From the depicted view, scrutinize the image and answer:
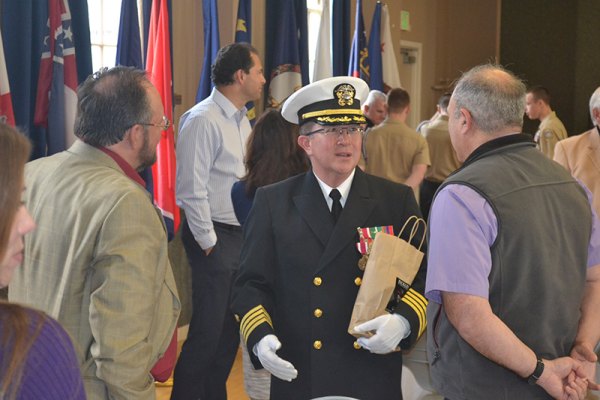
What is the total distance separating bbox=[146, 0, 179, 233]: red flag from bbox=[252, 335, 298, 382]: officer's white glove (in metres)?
2.41

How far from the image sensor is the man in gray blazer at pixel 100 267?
1.88 m

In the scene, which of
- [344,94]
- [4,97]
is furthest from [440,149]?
[344,94]

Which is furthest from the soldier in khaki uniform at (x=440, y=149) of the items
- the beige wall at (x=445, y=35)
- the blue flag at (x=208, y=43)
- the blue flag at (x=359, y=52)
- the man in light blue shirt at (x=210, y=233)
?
the man in light blue shirt at (x=210, y=233)

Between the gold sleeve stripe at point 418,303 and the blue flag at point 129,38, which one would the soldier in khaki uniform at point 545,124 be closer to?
the blue flag at point 129,38

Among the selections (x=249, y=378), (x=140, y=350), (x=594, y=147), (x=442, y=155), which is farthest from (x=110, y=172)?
(x=442, y=155)

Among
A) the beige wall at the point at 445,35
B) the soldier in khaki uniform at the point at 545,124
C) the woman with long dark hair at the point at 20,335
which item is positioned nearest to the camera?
the woman with long dark hair at the point at 20,335

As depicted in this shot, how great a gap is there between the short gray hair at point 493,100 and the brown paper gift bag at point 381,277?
14.6 inches

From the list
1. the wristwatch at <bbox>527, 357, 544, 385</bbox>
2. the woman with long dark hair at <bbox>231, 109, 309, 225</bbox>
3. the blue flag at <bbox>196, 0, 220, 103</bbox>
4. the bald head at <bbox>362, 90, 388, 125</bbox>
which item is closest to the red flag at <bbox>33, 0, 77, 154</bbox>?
the woman with long dark hair at <bbox>231, 109, 309, 225</bbox>

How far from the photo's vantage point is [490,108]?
6.46 ft

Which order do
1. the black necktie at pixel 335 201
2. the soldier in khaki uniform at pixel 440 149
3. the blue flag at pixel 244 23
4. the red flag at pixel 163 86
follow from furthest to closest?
the soldier in khaki uniform at pixel 440 149 → the blue flag at pixel 244 23 → the red flag at pixel 163 86 → the black necktie at pixel 335 201

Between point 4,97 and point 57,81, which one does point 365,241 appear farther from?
point 57,81

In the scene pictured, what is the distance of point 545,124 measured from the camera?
7480 millimetres

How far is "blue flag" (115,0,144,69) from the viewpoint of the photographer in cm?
422

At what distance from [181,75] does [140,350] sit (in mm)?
3585
